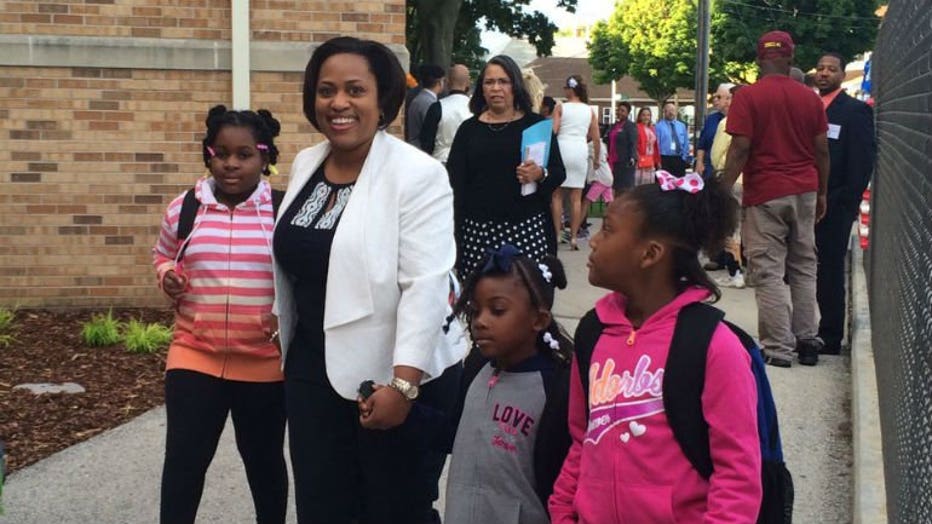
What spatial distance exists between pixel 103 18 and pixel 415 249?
6.37 meters

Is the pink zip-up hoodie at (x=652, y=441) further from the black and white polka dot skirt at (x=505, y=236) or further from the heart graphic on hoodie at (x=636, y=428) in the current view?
the black and white polka dot skirt at (x=505, y=236)

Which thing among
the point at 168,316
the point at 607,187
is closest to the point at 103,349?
the point at 168,316

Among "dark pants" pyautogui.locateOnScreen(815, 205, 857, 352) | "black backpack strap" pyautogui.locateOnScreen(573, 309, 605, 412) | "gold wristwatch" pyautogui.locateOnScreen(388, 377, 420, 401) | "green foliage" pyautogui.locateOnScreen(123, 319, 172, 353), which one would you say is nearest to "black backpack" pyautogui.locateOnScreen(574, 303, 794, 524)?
"black backpack strap" pyautogui.locateOnScreen(573, 309, 605, 412)

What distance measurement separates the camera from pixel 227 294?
13.4 feet

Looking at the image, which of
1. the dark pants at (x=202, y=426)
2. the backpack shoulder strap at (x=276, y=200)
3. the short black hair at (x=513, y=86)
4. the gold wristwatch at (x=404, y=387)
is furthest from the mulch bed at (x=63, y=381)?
the gold wristwatch at (x=404, y=387)

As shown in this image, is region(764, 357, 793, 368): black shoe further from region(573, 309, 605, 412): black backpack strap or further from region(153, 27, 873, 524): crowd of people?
region(573, 309, 605, 412): black backpack strap

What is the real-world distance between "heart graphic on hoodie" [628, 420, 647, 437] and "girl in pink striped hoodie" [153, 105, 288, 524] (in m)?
1.66

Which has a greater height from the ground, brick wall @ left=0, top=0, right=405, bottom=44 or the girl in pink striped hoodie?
brick wall @ left=0, top=0, right=405, bottom=44

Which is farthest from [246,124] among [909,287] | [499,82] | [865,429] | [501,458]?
[865,429]

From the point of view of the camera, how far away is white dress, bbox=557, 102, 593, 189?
11.6m

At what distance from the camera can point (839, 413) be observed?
658cm

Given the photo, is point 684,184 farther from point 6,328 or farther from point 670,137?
point 670,137

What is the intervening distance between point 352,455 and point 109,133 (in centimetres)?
613

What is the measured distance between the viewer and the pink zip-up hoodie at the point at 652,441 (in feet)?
8.70
